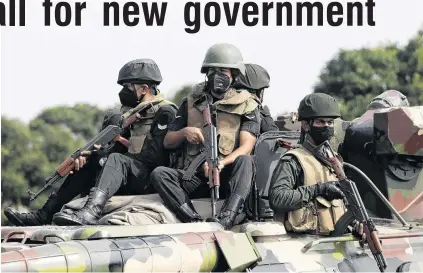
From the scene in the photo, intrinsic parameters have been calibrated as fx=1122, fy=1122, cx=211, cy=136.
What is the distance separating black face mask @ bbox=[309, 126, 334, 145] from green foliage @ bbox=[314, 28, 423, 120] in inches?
776

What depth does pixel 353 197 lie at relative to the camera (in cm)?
1055

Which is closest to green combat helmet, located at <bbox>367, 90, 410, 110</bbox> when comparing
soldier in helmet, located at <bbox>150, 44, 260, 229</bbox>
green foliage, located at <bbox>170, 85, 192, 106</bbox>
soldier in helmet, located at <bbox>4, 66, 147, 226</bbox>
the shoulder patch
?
soldier in helmet, located at <bbox>150, 44, 260, 229</bbox>

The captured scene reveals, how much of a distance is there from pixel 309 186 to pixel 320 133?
Answer: 63cm

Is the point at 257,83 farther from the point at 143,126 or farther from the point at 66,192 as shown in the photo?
the point at 66,192

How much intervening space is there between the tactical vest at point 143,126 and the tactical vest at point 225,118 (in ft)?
1.86

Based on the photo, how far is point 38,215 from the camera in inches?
489

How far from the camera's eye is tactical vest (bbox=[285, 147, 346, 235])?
35.6ft

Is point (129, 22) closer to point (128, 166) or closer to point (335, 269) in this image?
point (128, 166)

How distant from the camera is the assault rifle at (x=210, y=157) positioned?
429 inches

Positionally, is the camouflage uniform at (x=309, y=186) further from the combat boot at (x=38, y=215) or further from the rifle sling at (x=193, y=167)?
the combat boot at (x=38, y=215)

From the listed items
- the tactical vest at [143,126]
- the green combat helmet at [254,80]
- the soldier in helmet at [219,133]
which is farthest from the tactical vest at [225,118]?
the green combat helmet at [254,80]

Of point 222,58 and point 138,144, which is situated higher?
point 222,58

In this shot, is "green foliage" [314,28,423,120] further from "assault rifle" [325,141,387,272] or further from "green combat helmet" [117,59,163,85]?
"assault rifle" [325,141,387,272]

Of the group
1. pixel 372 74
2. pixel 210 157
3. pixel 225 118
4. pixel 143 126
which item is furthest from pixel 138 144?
pixel 372 74
